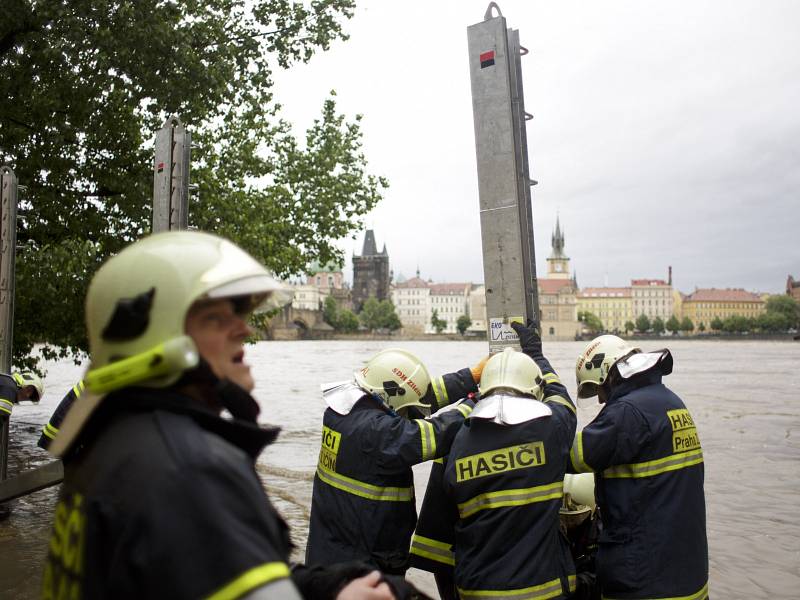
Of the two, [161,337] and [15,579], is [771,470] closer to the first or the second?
[15,579]

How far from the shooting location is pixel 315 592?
2.01 m

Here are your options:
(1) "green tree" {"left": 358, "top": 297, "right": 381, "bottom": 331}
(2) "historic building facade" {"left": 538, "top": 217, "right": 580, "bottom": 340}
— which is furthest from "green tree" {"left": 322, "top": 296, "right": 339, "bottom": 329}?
(2) "historic building facade" {"left": 538, "top": 217, "right": 580, "bottom": 340}

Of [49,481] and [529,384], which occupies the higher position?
[529,384]

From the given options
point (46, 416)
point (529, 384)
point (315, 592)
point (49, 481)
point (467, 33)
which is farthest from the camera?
point (46, 416)

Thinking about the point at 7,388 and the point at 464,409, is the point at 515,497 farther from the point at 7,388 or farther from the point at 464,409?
the point at 7,388

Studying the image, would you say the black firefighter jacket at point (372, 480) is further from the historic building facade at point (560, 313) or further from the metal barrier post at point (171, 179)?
the historic building facade at point (560, 313)

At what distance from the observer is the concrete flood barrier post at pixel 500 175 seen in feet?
17.8

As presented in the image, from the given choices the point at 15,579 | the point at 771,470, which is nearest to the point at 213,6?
the point at 15,579

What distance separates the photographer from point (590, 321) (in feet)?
611

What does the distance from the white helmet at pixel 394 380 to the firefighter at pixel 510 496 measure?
2.17 ft

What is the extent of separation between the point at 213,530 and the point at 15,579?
6.76m

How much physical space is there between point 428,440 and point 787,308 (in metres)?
198

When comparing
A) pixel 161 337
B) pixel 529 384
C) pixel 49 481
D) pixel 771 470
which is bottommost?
pixel 771 470

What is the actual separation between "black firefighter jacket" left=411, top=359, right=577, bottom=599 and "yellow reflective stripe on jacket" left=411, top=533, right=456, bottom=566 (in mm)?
450
